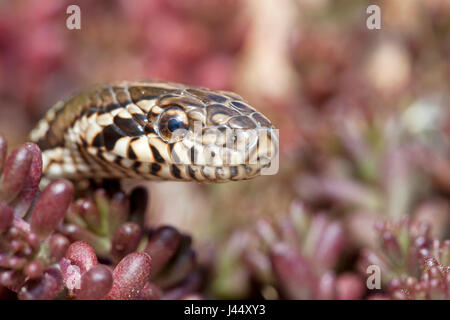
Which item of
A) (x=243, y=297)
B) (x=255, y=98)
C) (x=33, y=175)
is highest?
(x=255, y=98)

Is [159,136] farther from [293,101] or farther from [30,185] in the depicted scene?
[293,101]

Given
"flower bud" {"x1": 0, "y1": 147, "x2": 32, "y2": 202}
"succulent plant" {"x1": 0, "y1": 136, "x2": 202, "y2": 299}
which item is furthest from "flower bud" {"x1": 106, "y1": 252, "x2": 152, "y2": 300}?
"flower bud" {"x1": 0, "y1": 147, "x2": 32, "y2": 202}

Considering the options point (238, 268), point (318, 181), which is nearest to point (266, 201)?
point (318, 181)

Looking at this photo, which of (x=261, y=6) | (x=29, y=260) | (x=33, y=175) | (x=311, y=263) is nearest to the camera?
(x=29, y=260)

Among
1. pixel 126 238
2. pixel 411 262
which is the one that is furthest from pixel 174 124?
pixel 411 262

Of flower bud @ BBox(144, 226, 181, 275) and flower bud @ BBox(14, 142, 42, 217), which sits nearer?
flower bud @ BBox(14, 142, 42, 217)

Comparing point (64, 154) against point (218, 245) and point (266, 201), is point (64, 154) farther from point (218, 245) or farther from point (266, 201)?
point (266, 201)

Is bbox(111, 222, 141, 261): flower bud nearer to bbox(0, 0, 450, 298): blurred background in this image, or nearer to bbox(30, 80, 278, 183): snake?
bbox(30, 80, 278, 183): snake
